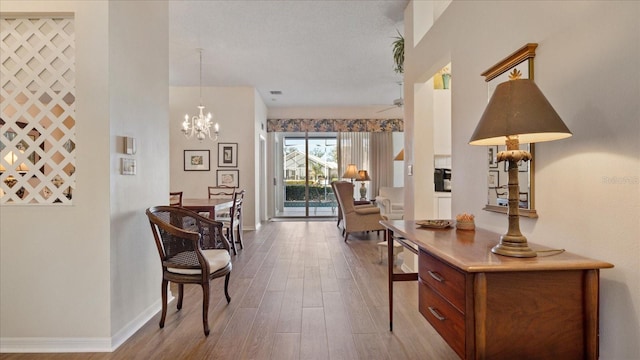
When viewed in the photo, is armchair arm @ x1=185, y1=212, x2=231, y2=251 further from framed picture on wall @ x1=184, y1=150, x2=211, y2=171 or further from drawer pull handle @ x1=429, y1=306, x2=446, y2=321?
framed picture on wall @ x1=184, y1=150, x2=211, y2=171

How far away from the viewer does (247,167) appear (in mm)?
7297

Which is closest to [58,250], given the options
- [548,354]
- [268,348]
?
[268,348]

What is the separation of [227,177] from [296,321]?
5078 mm

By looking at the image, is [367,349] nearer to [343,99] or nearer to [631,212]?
[631,212]

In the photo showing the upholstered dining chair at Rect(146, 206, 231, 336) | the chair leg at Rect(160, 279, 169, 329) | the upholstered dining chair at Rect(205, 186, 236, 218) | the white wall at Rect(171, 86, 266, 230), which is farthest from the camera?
the white wall at Rect(171, 86, 266, 230)

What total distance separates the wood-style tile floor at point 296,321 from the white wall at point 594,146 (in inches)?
42.5

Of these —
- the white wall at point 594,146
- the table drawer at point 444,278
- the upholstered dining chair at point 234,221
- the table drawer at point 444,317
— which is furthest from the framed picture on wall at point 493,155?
the upholstered dining chair at point 234,221

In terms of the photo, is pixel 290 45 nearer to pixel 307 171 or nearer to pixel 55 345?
pixel 55 345

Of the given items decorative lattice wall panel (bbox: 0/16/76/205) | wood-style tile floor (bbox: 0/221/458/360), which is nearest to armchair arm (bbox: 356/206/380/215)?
wood-style tile floor (bbox: 0/221/458/360)

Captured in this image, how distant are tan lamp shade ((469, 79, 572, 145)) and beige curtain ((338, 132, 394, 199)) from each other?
7.72 meters

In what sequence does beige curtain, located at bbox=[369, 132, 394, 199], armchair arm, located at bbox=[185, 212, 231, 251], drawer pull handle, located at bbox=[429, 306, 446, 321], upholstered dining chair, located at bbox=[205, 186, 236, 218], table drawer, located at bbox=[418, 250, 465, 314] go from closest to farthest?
table drawer, located at bbox=[418, 250, 465, 314] → drawer pull handle, located at bbox=[429, 306, 446, 321] → armchair arm, located at bbox=[185, 212, 231, 251] → upholstered dining chair, located at bbox=[205, 186, 236, 218] → beige curtain, located at bbox=[369, 132, 394, 199]

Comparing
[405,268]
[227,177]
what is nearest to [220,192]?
[227,177]

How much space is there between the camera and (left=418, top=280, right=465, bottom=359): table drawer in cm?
142

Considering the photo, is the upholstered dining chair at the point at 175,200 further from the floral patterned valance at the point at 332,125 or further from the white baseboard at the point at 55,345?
the floral patterned valance at the point at 332,125
